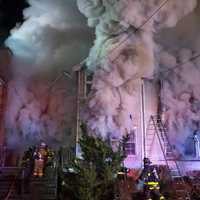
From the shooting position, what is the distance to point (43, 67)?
19016 millimetres

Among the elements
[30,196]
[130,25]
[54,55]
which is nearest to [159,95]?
[130,25]

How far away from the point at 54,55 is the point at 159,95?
7.36m

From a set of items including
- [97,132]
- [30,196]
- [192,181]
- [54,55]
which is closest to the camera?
[30,196]

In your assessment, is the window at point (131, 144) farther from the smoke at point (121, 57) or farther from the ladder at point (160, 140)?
the ladder at point (160, 140)

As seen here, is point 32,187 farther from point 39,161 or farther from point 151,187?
point 151,187

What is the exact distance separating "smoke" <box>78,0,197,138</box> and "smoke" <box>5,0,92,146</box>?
237 centimetres

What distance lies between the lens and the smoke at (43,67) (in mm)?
17516

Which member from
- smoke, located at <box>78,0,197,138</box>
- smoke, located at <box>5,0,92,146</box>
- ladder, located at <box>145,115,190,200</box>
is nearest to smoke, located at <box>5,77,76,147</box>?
smoke, located at <box>5,0,92,146</box>

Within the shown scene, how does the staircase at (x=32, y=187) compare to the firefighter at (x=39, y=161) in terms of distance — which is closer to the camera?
the staircase at (x=32, y=187)

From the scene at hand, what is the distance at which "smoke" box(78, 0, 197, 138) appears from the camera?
15.3m

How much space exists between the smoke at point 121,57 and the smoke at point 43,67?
237cm

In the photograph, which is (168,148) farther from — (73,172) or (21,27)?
(21,27)

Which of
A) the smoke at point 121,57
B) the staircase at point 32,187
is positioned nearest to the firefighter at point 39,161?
the staircase at point 32,187

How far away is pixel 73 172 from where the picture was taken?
10.8 metres
